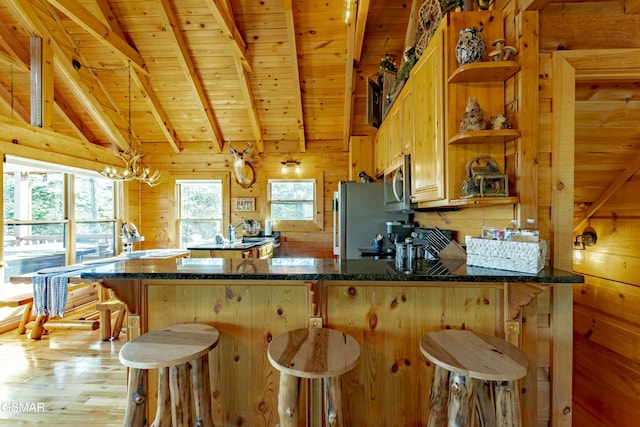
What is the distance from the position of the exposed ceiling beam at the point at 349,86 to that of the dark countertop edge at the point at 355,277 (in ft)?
10.1

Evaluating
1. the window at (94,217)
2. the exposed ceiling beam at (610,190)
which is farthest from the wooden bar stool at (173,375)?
the window at (94,217)

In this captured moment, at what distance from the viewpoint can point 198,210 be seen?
5344 mm

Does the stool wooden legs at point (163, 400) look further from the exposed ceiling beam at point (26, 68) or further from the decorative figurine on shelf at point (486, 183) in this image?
the exposed ceiling beam at point (26, 68)

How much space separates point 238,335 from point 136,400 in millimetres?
484

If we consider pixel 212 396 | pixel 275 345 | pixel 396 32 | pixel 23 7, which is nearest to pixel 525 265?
pixel 275 345

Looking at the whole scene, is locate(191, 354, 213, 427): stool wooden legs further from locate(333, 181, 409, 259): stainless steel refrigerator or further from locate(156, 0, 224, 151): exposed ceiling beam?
locate(156, 0, 224, 151): exposed ceiling beam

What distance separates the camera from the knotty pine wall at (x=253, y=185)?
5062 mm

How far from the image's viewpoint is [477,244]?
4.66 ft

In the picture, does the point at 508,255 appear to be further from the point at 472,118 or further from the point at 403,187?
the point at 403,187

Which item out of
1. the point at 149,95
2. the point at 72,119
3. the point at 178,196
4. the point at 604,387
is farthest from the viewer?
the point at 178,196

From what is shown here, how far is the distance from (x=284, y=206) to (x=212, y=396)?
3.85 m

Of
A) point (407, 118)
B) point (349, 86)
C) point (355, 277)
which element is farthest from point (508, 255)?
point (349, 86)

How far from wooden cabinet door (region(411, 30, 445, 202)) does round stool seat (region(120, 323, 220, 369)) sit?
1.43m

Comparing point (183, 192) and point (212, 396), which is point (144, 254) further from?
point (212, 396)
